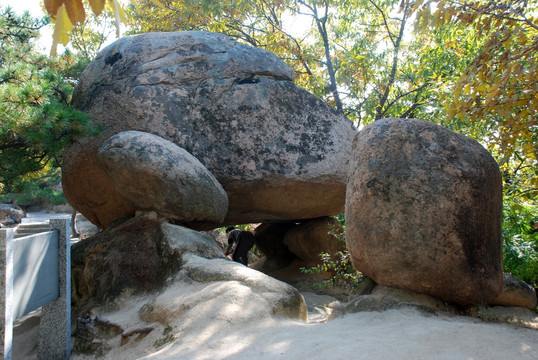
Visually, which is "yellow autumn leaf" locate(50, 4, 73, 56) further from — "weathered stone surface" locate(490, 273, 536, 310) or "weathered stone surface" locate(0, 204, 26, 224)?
"weathered stone surface" locate(0, 204, 26, 224)

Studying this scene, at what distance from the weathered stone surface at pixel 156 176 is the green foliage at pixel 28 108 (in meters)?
0.48

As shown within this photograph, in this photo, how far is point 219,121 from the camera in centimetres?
603

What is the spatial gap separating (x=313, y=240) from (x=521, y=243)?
322 centimetres

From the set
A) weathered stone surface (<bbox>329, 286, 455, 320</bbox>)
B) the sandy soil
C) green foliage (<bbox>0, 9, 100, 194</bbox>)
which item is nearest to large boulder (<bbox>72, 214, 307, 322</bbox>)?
the sandy soil

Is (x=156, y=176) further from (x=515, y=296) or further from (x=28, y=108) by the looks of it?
(x=515, y=296)

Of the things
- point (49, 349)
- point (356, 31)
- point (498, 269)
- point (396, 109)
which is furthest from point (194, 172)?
point (356, 31)

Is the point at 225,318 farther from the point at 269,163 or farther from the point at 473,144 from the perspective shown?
the point at 269,163

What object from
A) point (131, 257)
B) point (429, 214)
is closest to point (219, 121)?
point (131, 257)

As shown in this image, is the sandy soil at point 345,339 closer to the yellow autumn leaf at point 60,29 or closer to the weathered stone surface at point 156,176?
the weathered stone surface at point 156,176

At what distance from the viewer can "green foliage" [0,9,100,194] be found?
4137 mm

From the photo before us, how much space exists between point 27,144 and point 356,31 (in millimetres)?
6820

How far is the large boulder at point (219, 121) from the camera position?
587 cm

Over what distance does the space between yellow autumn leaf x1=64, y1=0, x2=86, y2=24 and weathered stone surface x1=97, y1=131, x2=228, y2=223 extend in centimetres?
386

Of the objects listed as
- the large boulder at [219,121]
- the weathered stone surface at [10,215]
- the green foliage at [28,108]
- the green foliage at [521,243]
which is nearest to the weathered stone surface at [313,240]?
the large boulder at [219,121]
